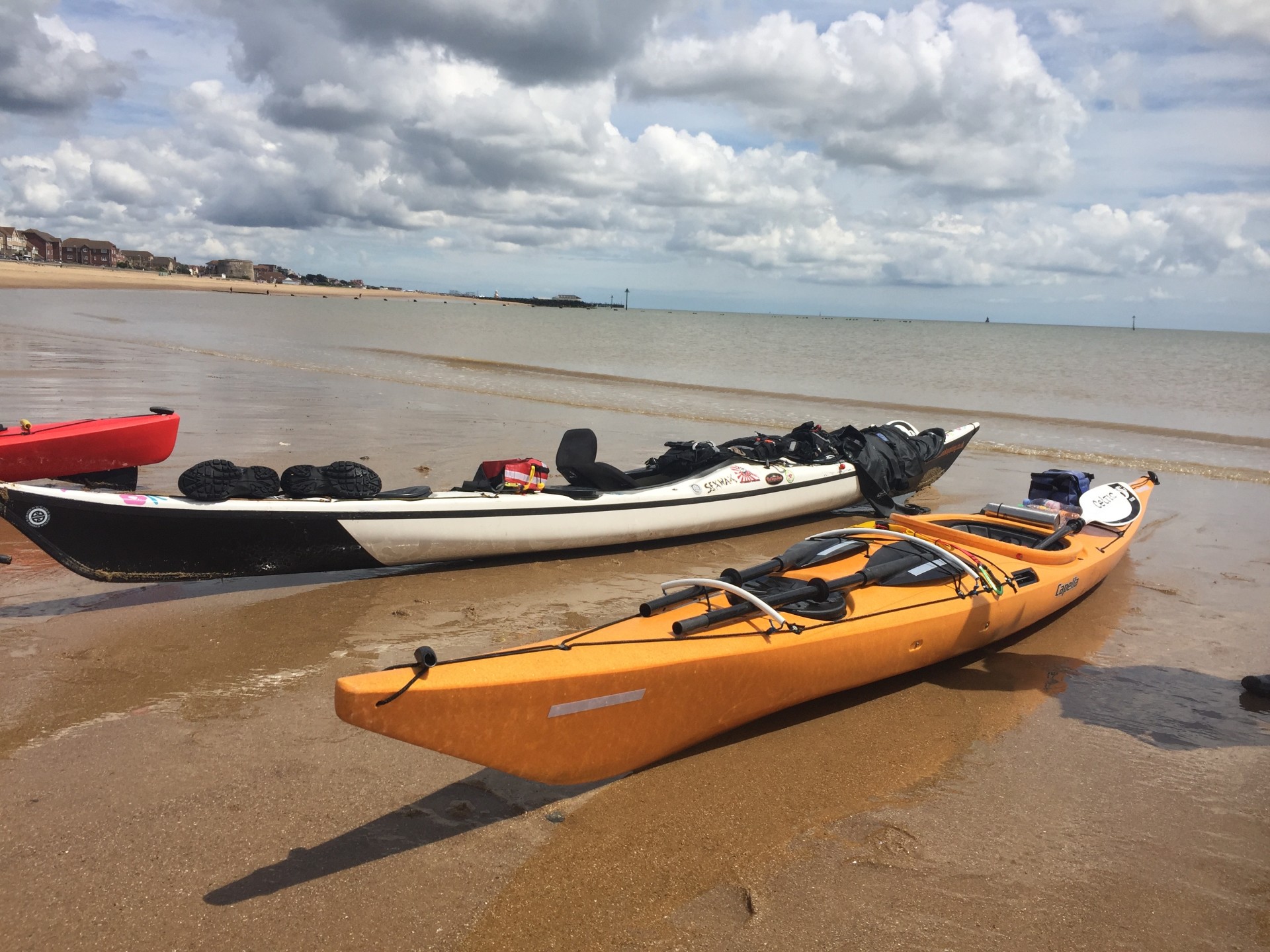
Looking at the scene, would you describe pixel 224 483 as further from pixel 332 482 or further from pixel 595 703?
pixel 595 703

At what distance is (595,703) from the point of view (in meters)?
3.16

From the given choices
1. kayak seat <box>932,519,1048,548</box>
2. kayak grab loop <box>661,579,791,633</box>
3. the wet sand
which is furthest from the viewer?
kayak seat <box>932,519,1048,548</box>

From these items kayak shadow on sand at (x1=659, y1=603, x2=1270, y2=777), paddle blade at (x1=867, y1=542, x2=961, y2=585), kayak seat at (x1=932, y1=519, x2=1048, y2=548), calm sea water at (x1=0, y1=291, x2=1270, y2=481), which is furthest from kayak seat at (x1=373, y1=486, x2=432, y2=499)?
calm sea water at (x1=0, y1=291, x2=1270, y2=481)

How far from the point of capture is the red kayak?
664 cm

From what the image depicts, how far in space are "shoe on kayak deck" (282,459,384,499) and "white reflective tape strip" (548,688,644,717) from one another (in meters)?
3.03

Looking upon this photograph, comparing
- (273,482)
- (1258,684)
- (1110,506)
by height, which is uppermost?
(1110,506)

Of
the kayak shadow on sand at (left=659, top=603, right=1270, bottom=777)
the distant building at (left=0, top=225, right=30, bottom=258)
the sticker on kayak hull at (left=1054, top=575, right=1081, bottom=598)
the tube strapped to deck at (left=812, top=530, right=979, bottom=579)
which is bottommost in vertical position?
the kayak shadow on sand at (left=659, top=603, right=1270, bottom=777)

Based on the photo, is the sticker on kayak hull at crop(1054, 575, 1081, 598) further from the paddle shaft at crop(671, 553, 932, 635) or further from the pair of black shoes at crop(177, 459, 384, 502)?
the pair of black shoes at crop(177, 459, 384, 502)

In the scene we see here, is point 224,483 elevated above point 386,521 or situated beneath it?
elevated above

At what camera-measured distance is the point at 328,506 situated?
17.8 feet

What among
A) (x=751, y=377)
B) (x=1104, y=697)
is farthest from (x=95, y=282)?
(x=1104, y=697)

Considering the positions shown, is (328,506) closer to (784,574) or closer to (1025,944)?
(784,574)

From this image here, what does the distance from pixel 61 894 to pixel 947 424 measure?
1631cm

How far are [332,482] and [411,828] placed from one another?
3074 millimetres
